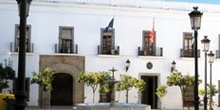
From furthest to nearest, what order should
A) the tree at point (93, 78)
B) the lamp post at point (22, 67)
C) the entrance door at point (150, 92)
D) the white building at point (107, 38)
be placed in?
1. the entrance door at point (150, 92)
2. the white building at point (107, 38)
3. the tree at point (93, 78)
4. the lamp post at point (22, 67)

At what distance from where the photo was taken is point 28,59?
87.3 ft

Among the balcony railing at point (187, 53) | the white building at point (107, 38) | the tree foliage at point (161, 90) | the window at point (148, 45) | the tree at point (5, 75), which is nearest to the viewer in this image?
the tree at point (5, 75)

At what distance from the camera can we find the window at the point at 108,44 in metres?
27.5

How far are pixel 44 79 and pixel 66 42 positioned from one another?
3419mm

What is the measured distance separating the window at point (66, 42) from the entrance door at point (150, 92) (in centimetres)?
477

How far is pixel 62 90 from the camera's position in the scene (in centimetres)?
2802

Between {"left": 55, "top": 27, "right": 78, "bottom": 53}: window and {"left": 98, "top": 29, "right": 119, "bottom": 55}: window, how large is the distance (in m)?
1.57

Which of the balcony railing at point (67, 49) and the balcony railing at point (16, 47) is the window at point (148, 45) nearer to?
the balcony railing at point (67, 49)

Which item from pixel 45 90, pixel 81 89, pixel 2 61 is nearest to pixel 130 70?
pixel 81 89

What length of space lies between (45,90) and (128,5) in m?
7.46

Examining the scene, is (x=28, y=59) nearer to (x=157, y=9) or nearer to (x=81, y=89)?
(x=81, y=89)

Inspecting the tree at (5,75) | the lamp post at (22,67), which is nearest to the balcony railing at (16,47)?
the tree at (5,75)

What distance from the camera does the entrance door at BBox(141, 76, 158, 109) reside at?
94.4 feet

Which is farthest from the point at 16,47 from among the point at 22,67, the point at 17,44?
the point at 22,67
